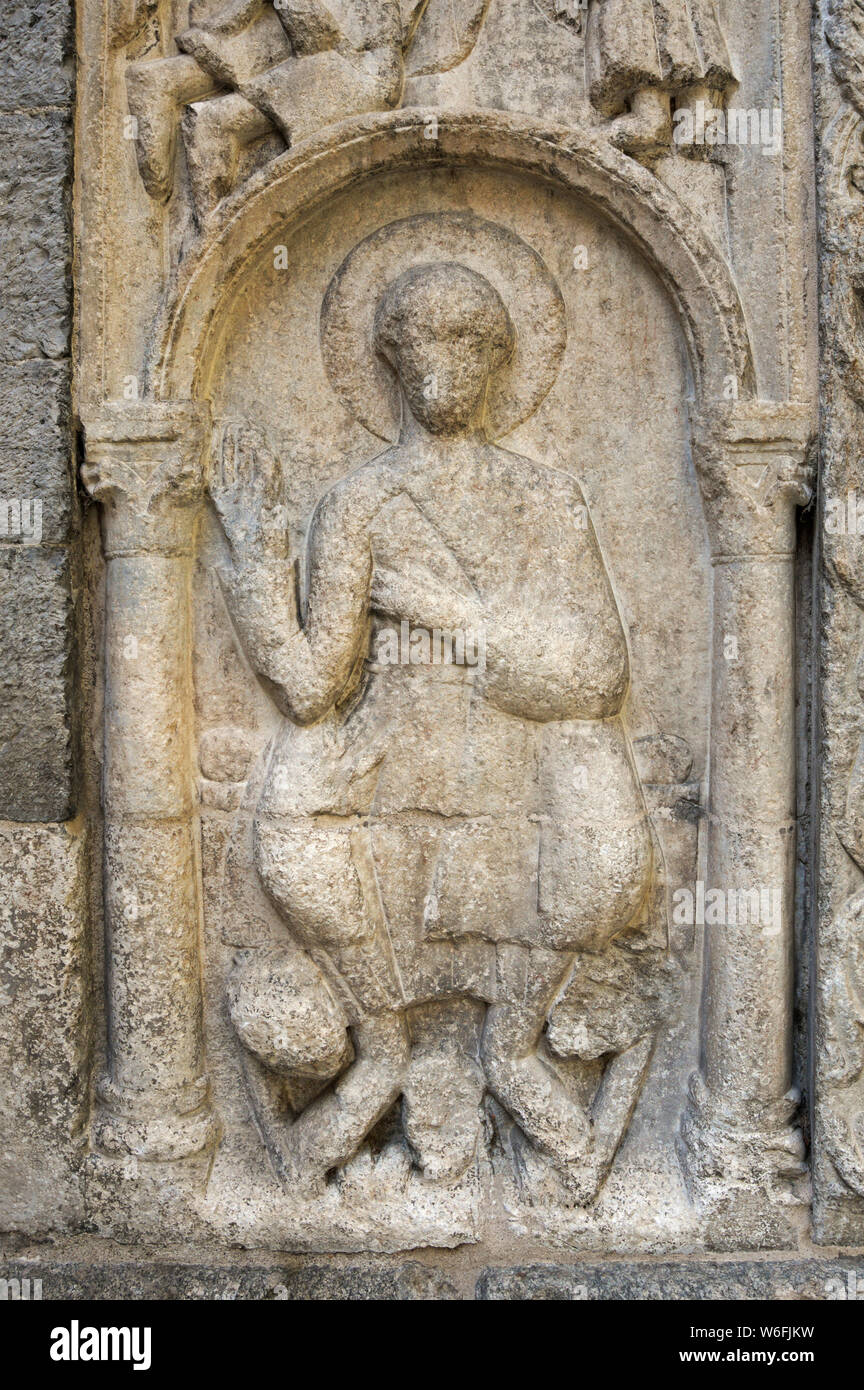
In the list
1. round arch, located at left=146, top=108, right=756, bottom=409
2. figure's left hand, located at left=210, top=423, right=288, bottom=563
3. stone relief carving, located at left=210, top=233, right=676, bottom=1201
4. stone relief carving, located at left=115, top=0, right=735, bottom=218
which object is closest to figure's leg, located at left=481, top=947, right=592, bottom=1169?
stone relief carving, located at left=210, top=233, right=676, bottom=1201

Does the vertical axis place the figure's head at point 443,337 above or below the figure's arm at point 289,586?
above

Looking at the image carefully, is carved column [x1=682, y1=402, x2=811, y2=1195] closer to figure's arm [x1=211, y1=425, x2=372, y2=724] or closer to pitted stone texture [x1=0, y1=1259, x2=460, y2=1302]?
pitted stone texture [x1=0, y1=1259, x2=460, y2=1302]

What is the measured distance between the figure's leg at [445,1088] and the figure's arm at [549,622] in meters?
0.96

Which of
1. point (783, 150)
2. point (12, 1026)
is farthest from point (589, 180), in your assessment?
point (12, 1026)

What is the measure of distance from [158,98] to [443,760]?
1.98 m

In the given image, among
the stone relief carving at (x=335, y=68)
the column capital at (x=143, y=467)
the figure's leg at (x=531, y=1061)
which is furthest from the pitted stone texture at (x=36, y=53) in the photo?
the figure's leg at (x=531, y=1061)

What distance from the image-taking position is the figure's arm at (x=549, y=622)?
3.12 m

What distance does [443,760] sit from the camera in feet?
10.5

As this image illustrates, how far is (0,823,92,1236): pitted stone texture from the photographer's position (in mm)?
3131

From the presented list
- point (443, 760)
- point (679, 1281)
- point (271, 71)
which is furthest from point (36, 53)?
point (679, 1281)

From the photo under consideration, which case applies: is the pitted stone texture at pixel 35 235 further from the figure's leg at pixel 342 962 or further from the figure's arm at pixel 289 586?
the figure's leg at pixel 342 962

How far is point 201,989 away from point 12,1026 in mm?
530

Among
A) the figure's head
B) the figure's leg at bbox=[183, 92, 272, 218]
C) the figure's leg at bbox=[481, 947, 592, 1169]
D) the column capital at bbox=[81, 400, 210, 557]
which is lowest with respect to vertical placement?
the figure's leg at bbox=[481, 947, 592, 1169]

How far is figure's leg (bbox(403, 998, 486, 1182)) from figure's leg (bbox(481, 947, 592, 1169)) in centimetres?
8
